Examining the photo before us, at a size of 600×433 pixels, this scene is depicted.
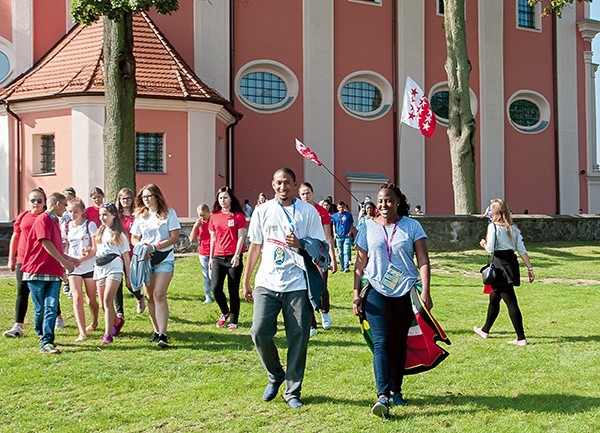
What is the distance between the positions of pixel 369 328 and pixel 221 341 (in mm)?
3251

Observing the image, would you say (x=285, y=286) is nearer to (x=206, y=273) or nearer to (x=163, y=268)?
(x=163, y=268)

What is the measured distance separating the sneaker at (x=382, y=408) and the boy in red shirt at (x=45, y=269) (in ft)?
12.9

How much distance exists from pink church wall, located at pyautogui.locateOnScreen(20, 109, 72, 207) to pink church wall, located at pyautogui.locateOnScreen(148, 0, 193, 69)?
529 centimetres

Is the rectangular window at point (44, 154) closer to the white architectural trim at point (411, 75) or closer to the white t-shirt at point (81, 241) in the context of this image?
the white architectural trim at point (411, 75)

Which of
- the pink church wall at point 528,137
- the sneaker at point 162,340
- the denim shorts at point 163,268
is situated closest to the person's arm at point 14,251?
the denim shorts at point 163,268

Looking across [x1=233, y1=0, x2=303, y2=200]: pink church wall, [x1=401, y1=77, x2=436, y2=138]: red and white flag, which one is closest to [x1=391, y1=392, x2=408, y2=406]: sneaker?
[x1=401, y1=77, x2=436, y2=138]: red and white flag

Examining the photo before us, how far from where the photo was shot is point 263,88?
2764 cm

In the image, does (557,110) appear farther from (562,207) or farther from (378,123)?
(378,123)

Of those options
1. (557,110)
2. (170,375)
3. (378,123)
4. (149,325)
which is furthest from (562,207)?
(170,375)

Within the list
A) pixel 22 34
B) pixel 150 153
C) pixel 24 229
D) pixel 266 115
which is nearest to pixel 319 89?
pixel 266 115

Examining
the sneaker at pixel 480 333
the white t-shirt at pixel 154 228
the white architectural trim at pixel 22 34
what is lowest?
the sneaker at pixel 480 333

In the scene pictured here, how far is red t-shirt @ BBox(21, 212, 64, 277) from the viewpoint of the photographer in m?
8.22

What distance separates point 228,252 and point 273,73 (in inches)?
742

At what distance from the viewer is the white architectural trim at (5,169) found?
76.4ft
